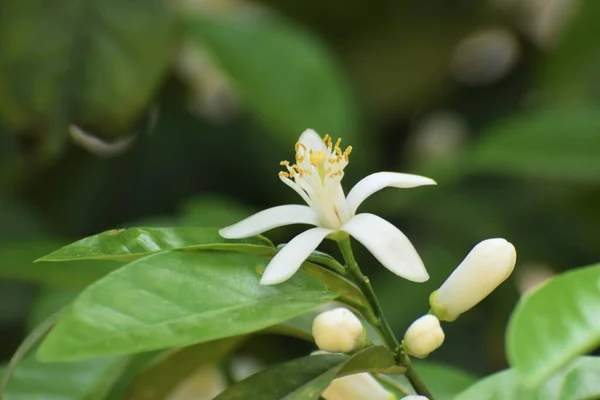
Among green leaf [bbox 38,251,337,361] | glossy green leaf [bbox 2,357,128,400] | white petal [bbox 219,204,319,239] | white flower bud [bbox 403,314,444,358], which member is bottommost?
glossy green leaf [bbox 2,357,128,400]

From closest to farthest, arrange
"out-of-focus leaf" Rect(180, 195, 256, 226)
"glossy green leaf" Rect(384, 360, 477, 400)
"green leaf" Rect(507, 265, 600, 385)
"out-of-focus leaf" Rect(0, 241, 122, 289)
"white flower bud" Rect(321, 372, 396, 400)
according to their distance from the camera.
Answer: "green leaf" Rect(507, 265, 600, 385)
"white flower bud" Rect(321, 372, 396, 400)
"glossy green leaf" Rect(384, 360, 477, 400)
"out-of-focus leaf" Rect(0, 241, 122, 289)
"out-of-focus leaf" Rect(180, 195, 256, 226)

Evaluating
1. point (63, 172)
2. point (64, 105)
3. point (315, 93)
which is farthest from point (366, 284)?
point (63, 172)

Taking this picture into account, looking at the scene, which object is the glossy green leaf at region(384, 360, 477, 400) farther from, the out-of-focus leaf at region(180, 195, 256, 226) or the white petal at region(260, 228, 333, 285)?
the out-of-focus leaf at region(180, 195, 256, 226)

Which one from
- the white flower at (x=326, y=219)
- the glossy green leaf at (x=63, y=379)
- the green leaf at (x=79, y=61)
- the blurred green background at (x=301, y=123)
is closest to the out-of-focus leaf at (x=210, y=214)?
the blurred green background at (x=301, y=123)

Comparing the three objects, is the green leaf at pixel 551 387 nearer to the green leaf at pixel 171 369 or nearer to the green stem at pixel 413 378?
the green stem at pixel 413 378

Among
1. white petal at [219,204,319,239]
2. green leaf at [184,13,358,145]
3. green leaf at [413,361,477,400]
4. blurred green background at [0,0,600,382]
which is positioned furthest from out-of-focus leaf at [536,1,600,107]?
white petal at [219,204,319,239]

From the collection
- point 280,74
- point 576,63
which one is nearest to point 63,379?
point 280,74
